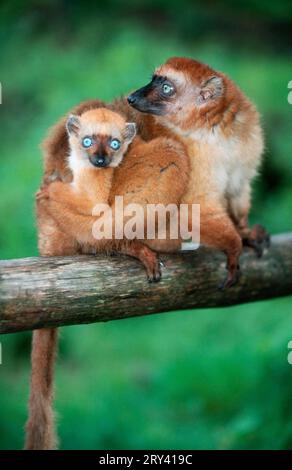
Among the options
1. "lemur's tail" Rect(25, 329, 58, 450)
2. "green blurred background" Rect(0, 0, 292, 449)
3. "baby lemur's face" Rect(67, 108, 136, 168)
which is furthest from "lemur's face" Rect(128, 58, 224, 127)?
"green blurred background" Rect(0, 0, 292, 449)

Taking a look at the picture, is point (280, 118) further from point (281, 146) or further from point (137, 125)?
point (137, 125)

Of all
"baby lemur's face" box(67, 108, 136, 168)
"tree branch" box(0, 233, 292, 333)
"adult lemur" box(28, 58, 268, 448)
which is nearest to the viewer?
"tree branch" box(0, 233, 292, 333)

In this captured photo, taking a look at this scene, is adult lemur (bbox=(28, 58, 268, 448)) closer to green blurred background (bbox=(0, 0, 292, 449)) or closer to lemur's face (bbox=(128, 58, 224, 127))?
lemur's face (bbox=(128, 58, 224, 127))

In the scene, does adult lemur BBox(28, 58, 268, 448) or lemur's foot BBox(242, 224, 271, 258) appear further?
lemur's foot BBox(242, 224, 271, 258)

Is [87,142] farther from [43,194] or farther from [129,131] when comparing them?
[43,194]

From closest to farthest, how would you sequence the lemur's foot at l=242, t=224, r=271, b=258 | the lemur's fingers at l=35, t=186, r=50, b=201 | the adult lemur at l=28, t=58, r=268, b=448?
the lemur's fingers at l=35, t=186, r=50, b=201 → the adult lemur at l=28, t=58, r=268, b=448 → the lemur's foot at l=242, t=224, r=271, b=258

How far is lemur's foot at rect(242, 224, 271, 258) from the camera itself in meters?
4.50

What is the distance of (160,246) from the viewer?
3998mm

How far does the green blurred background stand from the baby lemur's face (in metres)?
1.79

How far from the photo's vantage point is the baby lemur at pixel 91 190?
3752mm

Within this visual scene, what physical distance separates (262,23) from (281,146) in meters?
2.18

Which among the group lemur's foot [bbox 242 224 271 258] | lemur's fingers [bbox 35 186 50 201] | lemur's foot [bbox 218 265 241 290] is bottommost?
lemur's foot [bbox 218 265 241 290]

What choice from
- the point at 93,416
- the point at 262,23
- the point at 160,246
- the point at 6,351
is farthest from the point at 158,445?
the point at 262,23

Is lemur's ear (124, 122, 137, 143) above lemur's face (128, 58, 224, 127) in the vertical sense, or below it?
below
